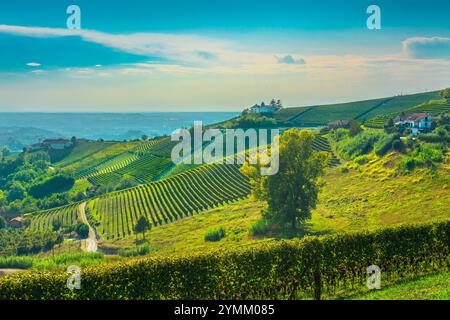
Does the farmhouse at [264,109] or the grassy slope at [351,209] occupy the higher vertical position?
the farmhouse at [264,109]

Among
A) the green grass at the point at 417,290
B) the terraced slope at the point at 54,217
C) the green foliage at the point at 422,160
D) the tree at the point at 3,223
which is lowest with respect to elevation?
the tree at the point at 3,223

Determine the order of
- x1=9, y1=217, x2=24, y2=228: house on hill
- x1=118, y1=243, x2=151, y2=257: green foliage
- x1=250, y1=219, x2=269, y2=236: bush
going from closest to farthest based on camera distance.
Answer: x1=250, y1=219, x2=269, y2=236: bush → x1=118, y1=243, x2=151, y2=257: green foliage → x1=9, y1=217, x2=24, y2=228: house on hill

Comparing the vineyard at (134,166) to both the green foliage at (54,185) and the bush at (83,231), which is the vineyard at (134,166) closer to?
the green foliage at (54,185)

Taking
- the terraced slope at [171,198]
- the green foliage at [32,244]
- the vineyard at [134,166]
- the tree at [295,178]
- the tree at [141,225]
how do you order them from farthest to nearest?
1. the vineyard at [134,166]
2. the terraced slope at [171,198]
3. the green foliage at [32,244]
4. the tree at [141,225]
5. the tree at [295,178]

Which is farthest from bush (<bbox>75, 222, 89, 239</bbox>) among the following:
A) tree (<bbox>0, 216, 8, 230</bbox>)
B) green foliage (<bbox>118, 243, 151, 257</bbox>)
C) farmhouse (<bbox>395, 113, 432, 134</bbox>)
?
farmhouse (<bbox>395, 113, 432, 134</bbox>)

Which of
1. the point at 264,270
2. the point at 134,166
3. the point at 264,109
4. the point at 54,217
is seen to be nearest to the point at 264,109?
the point at 264,109

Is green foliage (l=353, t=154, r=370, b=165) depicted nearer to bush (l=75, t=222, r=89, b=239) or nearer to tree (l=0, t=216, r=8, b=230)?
bush (l=75, t=222, r=89, b=239)

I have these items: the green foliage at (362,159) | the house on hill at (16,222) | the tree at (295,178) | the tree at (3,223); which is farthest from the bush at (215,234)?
the tree at (3,223)

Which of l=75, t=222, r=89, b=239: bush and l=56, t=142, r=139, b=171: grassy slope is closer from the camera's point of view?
l=75, t=222, r=89, b=239: bush
